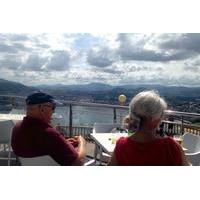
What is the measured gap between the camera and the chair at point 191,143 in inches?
173

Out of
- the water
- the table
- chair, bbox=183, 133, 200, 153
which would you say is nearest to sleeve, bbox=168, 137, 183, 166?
the table

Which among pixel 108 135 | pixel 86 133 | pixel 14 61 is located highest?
pixel 14 61

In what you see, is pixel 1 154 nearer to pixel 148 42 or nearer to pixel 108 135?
pixel 108 135

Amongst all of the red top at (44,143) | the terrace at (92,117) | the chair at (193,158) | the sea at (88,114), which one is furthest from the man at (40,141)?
the sea at (88,114)

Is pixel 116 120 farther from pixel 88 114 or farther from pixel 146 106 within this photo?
pixel 146 106

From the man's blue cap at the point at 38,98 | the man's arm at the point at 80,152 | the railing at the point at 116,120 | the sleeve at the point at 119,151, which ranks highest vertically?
the man's blue cap at the point at 38,98

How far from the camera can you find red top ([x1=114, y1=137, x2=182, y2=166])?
2572 mm

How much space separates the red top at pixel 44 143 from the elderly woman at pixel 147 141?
48 centimetres

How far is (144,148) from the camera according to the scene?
8.50 ft

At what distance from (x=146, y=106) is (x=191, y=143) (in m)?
2.06

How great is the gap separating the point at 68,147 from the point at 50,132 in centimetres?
17

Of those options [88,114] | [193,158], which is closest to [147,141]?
[193,158]

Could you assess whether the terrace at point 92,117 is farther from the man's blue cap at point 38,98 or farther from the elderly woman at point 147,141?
the elderly woman at point 147,141
